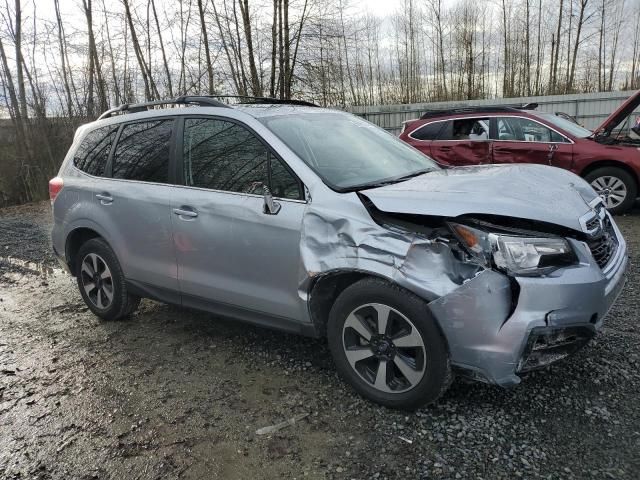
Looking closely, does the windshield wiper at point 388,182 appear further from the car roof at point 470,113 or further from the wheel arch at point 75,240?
the car roof at point 470,113

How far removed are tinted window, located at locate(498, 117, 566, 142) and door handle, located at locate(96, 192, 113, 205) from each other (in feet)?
21.3

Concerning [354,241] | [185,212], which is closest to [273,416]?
[354,241]

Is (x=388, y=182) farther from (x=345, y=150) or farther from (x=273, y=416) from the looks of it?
(x=273, y=416)

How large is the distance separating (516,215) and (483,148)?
6343mm

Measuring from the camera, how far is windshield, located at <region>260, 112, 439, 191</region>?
3.11 m

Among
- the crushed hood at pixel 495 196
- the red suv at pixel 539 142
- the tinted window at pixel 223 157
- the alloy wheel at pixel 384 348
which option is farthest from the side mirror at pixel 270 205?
the red suv at pixel 539 142

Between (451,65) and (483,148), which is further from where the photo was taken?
(451,65)

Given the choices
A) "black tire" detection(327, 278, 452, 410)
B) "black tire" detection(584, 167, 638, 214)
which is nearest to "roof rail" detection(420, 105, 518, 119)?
"black tire" detection(584, 167, 638, 214)

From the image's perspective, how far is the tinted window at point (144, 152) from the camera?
3719 mm

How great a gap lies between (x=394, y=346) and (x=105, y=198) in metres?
2.65

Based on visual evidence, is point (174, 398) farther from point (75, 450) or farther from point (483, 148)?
point (483, 148)

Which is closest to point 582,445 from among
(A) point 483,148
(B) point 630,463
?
(B) point 630,463

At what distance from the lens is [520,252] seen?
7.92 ft

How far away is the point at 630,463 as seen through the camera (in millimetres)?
2246
